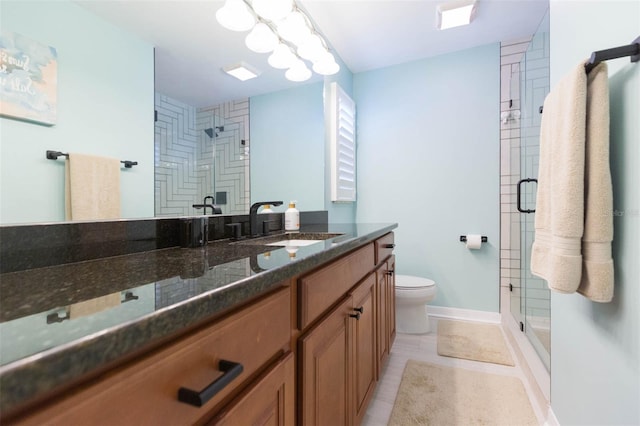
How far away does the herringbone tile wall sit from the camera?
1.09 metres

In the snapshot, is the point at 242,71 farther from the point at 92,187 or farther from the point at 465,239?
the point at 465,239

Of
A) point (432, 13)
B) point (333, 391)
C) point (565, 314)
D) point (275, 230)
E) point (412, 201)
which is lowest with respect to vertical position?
point (333, 391)

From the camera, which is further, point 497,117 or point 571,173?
point 497,117

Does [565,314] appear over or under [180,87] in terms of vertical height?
under

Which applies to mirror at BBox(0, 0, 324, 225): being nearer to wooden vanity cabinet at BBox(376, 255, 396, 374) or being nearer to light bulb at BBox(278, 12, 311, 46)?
light bulb at BBox(278, 12, 311, 46)

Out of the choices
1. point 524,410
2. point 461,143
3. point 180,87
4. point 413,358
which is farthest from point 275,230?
point 461,143

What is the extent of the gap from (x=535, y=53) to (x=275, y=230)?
2117mm

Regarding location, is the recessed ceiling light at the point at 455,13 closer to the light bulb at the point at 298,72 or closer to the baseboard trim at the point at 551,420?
the light bulb at the point at 298,72

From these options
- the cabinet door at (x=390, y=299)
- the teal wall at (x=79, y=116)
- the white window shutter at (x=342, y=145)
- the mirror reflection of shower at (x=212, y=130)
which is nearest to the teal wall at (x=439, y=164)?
the white window shutter at (x=342, y=145)

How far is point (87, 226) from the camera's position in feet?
2.63

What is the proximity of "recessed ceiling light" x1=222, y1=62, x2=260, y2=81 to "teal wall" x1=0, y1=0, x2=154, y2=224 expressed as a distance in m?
0.40

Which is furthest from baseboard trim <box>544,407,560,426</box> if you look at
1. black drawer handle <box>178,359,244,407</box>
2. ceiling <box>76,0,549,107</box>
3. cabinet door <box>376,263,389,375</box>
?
ceiling <box>76,0,549,107</box>

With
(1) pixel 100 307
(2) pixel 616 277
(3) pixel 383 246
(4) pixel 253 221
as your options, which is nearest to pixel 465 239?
(3) pixel 383 246

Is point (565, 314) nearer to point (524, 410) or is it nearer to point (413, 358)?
point (524, 410)
